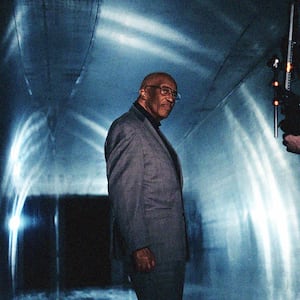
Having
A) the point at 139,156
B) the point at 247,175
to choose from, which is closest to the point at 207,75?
the point at 247,175

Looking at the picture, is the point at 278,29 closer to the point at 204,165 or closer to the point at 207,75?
the point at 207,75

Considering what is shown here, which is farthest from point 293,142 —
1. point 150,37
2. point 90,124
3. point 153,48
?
point 90,124

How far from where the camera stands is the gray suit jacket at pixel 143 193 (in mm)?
3021

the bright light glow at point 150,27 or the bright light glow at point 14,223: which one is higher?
the bright light glow at point 150,27

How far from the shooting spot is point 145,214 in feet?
10.1

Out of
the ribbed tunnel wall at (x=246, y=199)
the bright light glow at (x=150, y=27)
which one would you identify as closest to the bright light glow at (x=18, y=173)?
the bright light glow at (x=150, y=27)

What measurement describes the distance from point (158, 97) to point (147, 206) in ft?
2.30

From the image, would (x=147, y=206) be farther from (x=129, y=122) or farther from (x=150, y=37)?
(x=150, y=37)

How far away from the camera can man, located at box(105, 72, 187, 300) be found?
9.80ft

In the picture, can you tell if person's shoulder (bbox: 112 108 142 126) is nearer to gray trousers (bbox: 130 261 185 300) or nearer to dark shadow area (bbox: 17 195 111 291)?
gray trousers (bbox: 130 261 185 300)

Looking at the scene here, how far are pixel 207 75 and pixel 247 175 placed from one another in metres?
1.40

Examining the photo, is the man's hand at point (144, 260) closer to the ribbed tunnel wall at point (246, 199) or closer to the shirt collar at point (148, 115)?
the shirt collar at point (148, 115)

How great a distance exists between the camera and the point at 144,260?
9.62 feet

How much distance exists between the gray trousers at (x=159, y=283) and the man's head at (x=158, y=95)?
3.01ft
